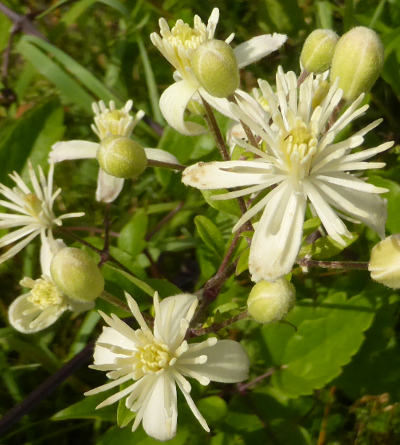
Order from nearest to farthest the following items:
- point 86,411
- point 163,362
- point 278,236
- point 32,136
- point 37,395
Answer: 1. point 278,236
2. point 163,362
3. point 86,411
4. point 37,395
5. point 32,136

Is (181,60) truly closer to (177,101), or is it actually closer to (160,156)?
(177,101)

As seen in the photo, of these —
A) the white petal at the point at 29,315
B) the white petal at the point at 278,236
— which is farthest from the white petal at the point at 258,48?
the white petal at the point at 29,315

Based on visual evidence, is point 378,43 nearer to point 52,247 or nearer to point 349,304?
point 349,304

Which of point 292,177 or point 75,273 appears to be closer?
point 292,177

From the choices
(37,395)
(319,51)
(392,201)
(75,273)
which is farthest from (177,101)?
(37,395)

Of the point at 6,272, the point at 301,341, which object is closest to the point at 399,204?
the point at 301,341

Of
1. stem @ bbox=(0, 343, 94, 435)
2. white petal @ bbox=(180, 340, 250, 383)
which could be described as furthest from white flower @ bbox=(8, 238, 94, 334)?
white petal @ bbox=(180, 340, 250, 383)

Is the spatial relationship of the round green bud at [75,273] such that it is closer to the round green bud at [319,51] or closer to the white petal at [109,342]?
the white petal at [109,342]
